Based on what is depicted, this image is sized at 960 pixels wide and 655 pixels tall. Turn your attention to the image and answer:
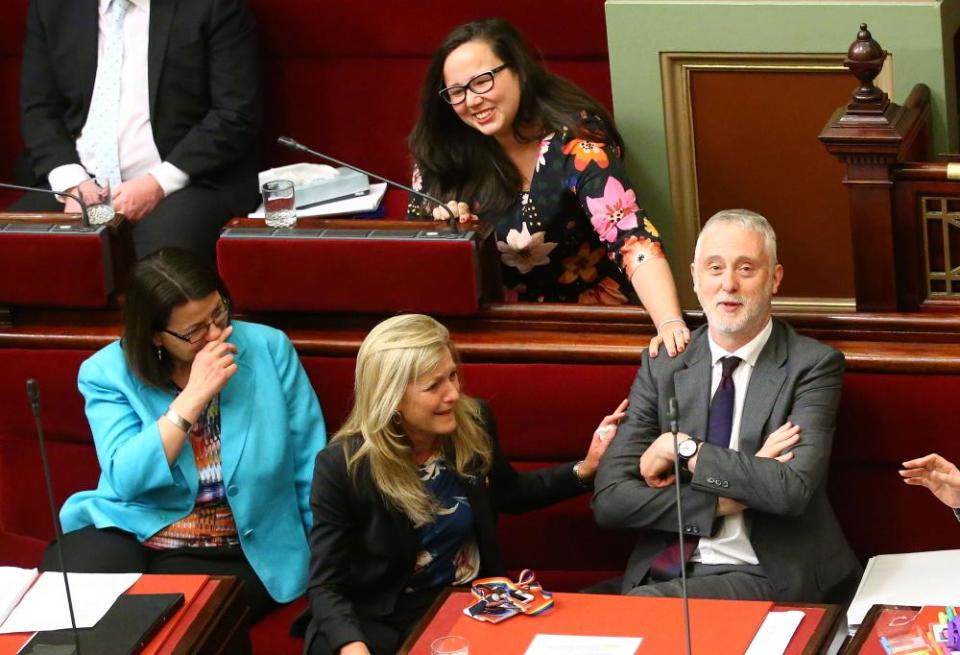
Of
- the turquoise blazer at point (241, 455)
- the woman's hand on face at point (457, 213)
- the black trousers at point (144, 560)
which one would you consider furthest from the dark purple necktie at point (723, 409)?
the black trousers at point (144, 560)

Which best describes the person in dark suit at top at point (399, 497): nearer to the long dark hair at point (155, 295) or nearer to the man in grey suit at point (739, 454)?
the man in grey suit at point (739, 454)

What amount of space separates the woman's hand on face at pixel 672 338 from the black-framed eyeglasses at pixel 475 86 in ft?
1.91

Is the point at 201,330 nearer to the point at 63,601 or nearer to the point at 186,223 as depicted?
the point at 63,601

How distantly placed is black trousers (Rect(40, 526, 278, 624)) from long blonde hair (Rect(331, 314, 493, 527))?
0.39 m

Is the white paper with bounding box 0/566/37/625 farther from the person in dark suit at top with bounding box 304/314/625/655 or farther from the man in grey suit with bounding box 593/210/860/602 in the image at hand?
the man in grey suit with bounding box 593/210/860/602

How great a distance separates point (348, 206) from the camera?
11.8ft

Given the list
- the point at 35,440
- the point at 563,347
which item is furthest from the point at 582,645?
the point at 35,440

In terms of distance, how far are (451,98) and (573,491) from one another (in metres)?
0.78

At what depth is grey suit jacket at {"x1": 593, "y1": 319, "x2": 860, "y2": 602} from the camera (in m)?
2.74

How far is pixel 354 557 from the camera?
2871mm

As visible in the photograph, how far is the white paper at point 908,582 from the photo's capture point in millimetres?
2648

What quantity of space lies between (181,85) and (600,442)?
56.9 inches

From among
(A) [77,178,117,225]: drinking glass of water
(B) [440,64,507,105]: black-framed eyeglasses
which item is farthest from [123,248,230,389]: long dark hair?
(B) [440,64,507,105]: black-framed eyeglasses

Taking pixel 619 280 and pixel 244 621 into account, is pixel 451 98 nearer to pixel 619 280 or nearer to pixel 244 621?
pixel 619 280
